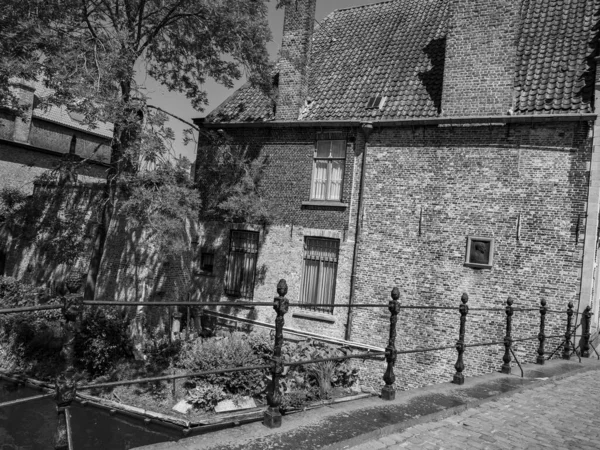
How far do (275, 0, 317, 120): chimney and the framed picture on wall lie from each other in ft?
19.5

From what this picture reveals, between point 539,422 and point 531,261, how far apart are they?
6.39 meters

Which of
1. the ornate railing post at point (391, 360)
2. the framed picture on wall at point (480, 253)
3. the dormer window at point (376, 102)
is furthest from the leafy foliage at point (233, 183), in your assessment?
the ornate railing post at point (391, 360)

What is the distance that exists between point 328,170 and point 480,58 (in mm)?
4581

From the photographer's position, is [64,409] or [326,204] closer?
[64,409]

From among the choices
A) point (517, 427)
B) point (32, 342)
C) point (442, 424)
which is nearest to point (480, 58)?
point (517, 427)

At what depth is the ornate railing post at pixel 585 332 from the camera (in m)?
9.62

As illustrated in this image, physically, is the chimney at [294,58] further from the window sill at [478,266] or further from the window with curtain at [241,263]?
the window sill at [478,266]

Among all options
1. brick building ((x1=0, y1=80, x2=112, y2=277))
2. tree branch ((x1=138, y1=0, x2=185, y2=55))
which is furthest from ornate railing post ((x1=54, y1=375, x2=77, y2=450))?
brick building ((x1=0, y1=80, x2=112, y2=277))

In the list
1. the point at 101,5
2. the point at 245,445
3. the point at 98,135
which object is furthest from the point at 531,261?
the point at 98,135

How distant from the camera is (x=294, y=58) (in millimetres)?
14070

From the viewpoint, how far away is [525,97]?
438 inches

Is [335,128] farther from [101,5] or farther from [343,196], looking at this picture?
[101,5]

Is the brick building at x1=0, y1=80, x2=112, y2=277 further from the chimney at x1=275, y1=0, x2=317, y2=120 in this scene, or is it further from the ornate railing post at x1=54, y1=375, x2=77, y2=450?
the ornate railing post at x1=54, y1=375, x2=77, y2=450

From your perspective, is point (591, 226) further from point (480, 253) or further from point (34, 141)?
point (34, 141)
